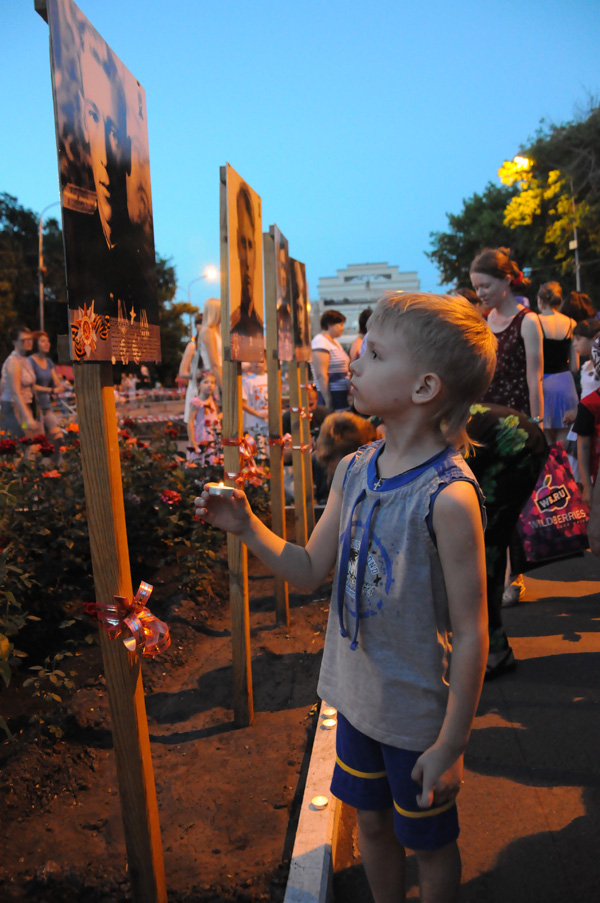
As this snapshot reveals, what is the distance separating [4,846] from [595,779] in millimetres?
2219

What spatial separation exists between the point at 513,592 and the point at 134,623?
12.2 ft

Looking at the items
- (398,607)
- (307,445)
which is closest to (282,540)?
(398,607)

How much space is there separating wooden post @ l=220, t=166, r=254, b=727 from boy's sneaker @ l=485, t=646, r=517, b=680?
4.12ft

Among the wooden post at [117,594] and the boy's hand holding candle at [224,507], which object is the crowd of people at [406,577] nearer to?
the boy's hand holding candle at [224,507]

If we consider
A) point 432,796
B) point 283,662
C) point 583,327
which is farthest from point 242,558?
point 583,327

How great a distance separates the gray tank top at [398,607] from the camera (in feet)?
5.38

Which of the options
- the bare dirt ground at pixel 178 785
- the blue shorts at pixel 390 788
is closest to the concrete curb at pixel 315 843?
the bare dirt ground at pixel 178 785

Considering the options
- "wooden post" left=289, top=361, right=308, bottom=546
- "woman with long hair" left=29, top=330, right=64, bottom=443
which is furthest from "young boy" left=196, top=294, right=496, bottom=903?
"woman with long hair" left=29, top=330, right=64, bottom=443

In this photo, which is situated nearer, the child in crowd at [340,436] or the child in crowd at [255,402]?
the child in crowd at [340,436]

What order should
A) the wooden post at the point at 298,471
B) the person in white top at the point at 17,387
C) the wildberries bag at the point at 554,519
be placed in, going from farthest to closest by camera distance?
the person in white top at the point at 17,387 → the wooden post at the point at 298,471 → the wildberries bag at the point at 554,519

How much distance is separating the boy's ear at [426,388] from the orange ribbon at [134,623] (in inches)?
33.2

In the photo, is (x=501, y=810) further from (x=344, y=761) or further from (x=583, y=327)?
(x=583, y=327)

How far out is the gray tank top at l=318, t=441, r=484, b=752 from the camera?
1.64 m

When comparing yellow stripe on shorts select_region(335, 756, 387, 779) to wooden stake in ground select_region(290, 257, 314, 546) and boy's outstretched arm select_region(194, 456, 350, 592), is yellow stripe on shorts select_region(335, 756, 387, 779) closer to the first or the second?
boy's outstretched arm select_region(194, 456, 350, 592)
